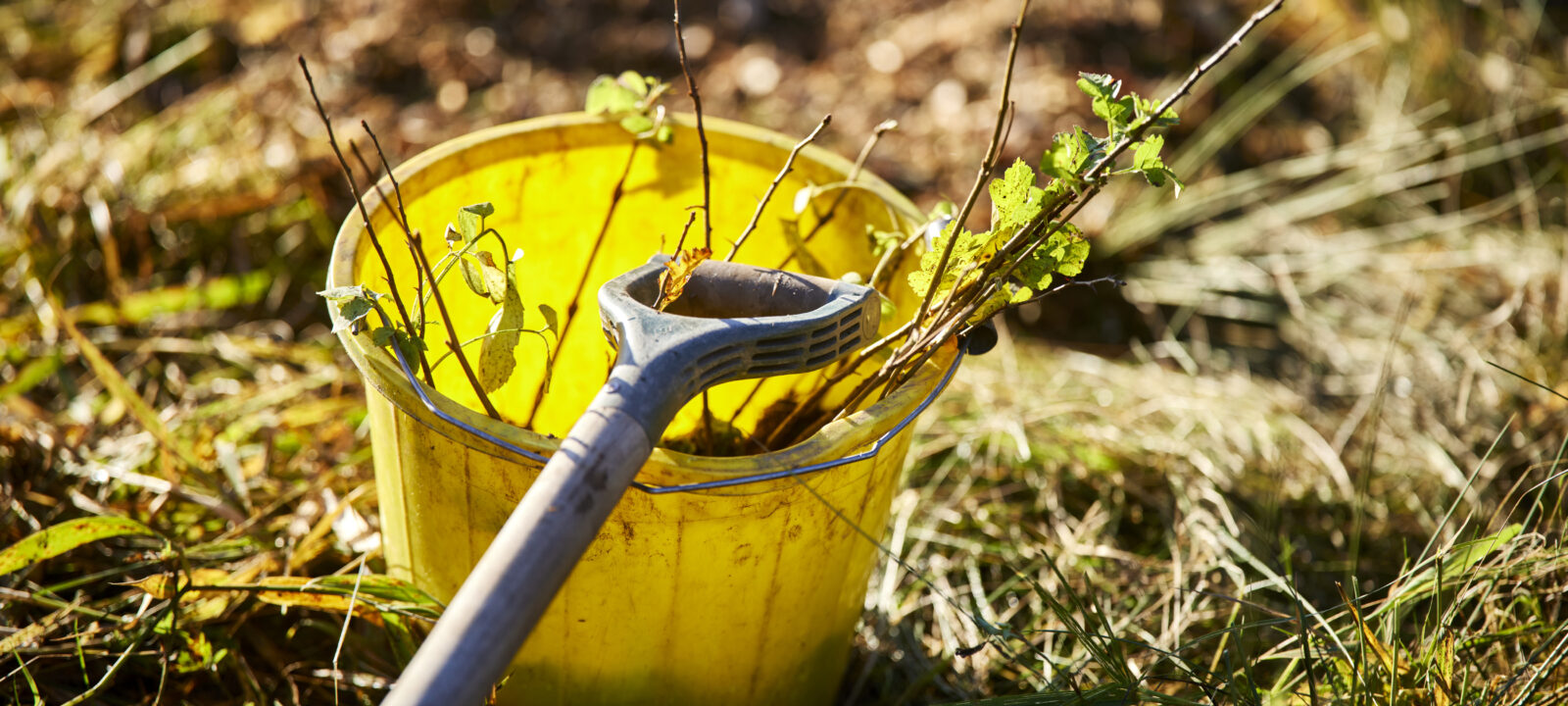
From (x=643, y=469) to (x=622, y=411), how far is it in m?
0.12

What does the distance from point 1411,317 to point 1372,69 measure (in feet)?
3.67

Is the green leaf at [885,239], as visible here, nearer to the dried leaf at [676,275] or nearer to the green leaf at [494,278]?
the dried leaf at [676,275]

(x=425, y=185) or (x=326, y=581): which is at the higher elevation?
(x=425, y=185)

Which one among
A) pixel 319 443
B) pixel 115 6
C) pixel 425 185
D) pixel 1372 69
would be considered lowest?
pixel 319 443

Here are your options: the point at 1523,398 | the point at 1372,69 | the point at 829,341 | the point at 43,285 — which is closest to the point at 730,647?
the point at 829,341

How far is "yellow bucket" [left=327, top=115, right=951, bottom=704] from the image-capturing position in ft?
3.48

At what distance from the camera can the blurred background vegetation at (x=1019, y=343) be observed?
1424 millimetres

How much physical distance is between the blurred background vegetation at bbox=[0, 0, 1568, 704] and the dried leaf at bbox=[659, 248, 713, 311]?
0.51 metres

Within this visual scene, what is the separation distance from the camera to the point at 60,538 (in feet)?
4.37

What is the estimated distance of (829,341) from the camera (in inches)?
43.3

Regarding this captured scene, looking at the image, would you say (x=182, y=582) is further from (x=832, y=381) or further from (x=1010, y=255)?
(x=1010, y=255)

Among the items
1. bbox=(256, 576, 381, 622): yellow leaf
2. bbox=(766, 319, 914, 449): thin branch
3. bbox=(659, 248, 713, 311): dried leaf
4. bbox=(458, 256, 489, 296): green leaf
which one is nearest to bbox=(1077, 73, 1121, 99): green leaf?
bbox=(766, 319, 914, 449): thin branch

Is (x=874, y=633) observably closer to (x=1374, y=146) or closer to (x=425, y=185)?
(x=425, y=185)

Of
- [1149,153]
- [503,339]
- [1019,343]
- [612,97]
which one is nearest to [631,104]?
[612,97]
